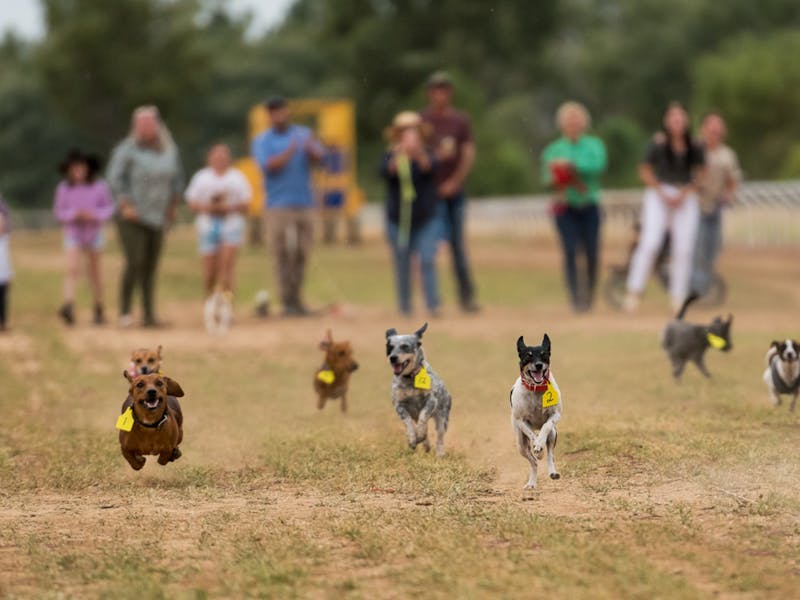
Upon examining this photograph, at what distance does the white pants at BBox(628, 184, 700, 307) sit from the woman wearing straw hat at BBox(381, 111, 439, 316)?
A: 235cm

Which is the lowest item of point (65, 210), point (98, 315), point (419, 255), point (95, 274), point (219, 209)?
point (98, 315)

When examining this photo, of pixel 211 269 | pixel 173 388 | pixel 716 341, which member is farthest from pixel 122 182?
pixel 173 388

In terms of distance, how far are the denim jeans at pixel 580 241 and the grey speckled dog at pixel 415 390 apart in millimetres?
A: 9501

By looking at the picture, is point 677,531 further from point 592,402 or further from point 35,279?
point 35,279

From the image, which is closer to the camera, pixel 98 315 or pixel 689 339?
pixel 689 339

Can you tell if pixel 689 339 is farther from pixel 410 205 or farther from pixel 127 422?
pixel 410 205

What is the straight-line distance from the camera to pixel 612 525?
7840mm

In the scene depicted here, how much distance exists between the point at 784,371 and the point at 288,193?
9.18 meters

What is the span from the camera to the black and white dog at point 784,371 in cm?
1112

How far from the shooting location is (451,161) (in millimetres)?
19094

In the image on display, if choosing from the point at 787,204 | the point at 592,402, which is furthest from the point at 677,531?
the point at 787,204

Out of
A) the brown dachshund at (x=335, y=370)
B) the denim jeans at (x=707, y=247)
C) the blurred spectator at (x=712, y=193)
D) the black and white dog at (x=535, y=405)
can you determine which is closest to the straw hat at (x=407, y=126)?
the blurred spectator at (x=712, y=193)

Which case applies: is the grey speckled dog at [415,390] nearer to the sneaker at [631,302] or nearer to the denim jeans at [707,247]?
the sneaker at [631,302]

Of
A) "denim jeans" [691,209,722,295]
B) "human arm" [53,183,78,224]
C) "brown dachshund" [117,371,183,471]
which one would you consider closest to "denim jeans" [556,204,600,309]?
"denim jeans" [691,209,722,295]
